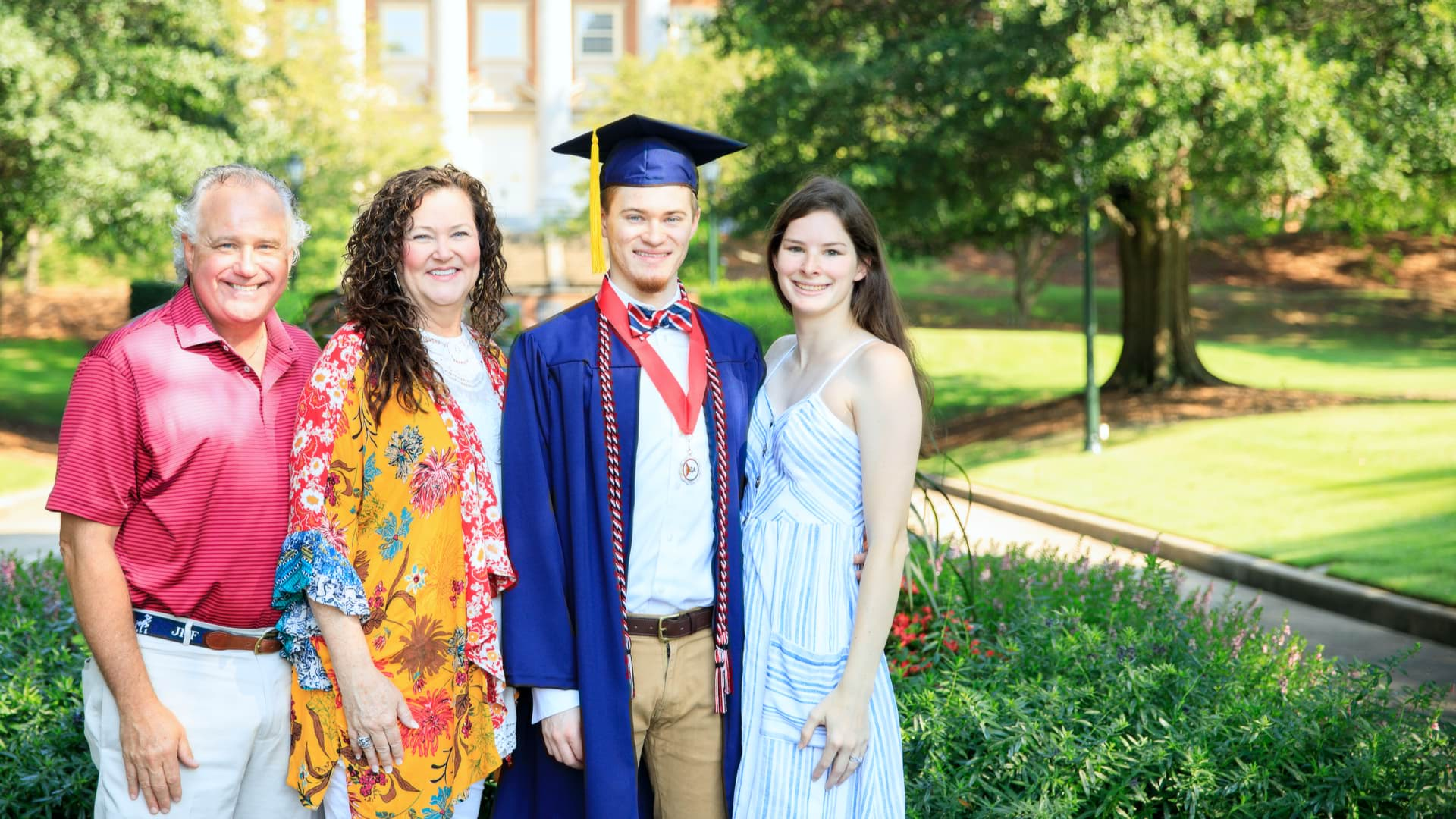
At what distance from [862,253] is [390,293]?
1.09 metres

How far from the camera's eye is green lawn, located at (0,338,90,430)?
17797 millimetres

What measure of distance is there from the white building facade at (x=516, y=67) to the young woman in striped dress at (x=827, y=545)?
32165 millimetres

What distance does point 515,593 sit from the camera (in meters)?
2.74

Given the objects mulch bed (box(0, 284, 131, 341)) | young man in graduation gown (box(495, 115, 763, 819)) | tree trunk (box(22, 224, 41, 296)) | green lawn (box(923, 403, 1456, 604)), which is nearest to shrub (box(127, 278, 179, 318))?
mulch bed (box(0, 284, 131, 341))

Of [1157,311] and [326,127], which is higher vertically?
[326,127]

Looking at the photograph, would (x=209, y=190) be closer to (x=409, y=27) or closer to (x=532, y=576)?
(x=532, y=576)

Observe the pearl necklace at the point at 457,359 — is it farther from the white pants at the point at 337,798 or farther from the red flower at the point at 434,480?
the white pants at the point at 337,798

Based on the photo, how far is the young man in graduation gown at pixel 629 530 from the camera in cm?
272

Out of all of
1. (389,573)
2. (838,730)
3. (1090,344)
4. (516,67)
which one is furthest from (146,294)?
(516,67)

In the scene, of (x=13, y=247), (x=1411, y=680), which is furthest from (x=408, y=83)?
(x=1411, y=680)

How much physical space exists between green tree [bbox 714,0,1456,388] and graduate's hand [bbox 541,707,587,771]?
9.19 metres

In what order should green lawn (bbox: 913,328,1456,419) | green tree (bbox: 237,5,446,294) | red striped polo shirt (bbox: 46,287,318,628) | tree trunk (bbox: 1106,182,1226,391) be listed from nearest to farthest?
1. red striped polo shirt (bbox: 46,287,318,628)
2. tree trunk (bbox: 1106,182,1226,391)
3. green lawn (bbox: 913,328,1456,419)
4. green tree (bbox: 237,5,446,294)

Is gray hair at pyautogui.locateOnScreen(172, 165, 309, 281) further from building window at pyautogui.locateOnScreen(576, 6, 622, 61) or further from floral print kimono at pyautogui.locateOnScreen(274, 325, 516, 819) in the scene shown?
building window at pyautogui.locateOnScreen(576, 6, 622, 61)

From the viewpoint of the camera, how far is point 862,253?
298 centimetres
